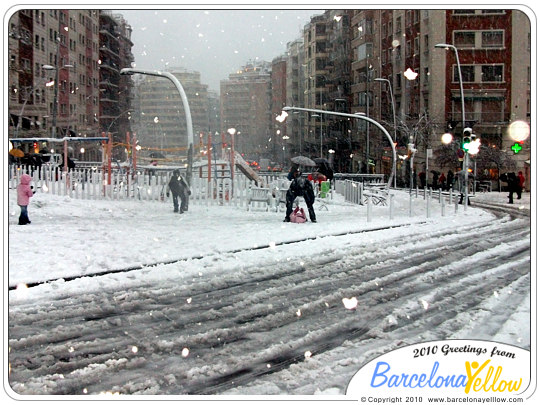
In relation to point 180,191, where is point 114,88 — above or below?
above

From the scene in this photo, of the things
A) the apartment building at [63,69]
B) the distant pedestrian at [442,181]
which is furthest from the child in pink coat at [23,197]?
the distant pedestrian at [442,181]

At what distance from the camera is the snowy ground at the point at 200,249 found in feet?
20.5

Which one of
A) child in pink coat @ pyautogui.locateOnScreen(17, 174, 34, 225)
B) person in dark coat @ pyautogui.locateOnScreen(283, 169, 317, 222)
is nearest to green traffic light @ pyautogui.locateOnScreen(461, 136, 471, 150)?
person in dark coat @ pyautogui.locateOnScreen(283, 169, 317, 222)

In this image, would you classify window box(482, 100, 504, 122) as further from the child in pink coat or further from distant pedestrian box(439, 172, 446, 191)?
the child in pink coat

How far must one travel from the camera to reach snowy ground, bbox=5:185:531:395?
6.23 meters

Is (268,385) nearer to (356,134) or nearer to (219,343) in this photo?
(219,343)

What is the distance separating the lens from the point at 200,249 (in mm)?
13445

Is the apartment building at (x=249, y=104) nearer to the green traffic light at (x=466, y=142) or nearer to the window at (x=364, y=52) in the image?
the window at (x=364, y=52)

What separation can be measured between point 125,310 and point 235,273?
298 cm

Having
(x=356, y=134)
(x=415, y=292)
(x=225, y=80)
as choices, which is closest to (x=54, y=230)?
(x=225, y=80)

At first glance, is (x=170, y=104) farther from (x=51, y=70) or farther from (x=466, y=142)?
(x=466, y=142)

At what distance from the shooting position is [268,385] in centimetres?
557

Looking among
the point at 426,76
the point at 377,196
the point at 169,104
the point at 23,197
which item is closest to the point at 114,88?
the point at 169,104

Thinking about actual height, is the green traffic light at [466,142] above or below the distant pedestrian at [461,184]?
above
